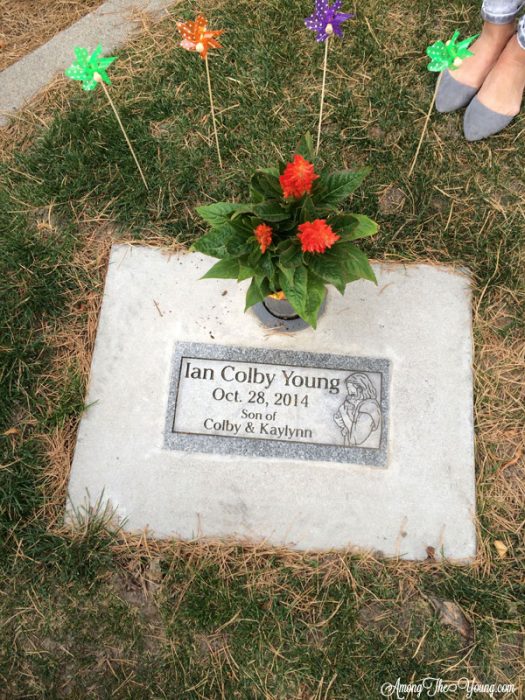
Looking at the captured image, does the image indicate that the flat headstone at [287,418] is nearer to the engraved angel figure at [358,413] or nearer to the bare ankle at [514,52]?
the engraved angel figure at [358,413]

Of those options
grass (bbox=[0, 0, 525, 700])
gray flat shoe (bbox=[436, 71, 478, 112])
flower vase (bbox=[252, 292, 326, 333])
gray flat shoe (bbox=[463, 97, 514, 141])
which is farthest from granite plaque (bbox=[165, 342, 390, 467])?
gray flat shoe (bbox=[436, 71, 478, 112])

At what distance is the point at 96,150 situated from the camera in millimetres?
2604

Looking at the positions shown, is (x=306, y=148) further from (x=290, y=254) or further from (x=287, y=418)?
(x=287, y=418)

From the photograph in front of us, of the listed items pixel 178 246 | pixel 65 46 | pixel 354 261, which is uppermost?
pixel 65 46

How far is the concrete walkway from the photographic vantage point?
277cm

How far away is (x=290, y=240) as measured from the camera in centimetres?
171

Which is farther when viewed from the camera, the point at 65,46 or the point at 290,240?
the point at 65,46

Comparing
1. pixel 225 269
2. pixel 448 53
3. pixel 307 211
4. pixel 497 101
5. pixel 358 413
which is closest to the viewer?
pixel 307 211

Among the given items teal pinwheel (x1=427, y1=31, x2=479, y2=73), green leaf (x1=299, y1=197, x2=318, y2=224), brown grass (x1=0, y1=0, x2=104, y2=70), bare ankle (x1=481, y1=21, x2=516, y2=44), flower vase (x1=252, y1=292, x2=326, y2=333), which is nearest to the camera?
green leaf (x1=299, y1=197, x2=318, y2=224)

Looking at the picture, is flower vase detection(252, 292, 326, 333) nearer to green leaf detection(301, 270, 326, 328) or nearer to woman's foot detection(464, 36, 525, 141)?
green leaf detection(301, 270, 326, 328)

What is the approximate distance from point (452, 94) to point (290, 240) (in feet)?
4.97

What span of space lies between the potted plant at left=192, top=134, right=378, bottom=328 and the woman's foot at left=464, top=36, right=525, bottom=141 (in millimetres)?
1138

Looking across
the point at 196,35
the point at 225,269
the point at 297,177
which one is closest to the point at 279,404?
the point at 225,269

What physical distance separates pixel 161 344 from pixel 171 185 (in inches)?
30.8
